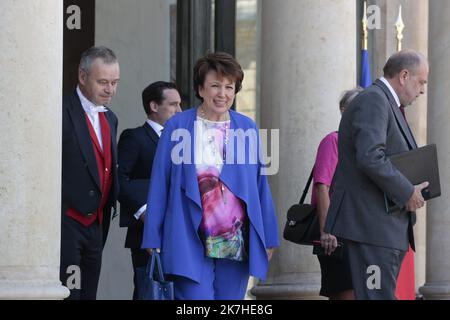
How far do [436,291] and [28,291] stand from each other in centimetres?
497

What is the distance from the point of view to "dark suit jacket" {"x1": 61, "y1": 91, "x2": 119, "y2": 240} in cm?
941

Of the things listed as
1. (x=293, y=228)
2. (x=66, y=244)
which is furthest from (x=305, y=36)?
(x=66, y=244)

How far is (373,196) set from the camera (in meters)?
8.71

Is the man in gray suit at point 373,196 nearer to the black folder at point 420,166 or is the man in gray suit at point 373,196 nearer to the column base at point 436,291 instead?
the black folder at point 420,166

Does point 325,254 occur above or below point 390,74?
below

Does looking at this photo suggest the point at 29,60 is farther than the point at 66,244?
No

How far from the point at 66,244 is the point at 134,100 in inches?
179

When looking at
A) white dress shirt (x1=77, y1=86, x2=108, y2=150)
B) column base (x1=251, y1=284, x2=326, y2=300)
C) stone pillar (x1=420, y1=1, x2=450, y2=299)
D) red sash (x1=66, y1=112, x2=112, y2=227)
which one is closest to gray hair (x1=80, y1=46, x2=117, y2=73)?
white dress shirt (x1=77, y1=86, x2=108, y2=150)

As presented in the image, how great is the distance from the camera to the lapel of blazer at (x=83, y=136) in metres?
9.49

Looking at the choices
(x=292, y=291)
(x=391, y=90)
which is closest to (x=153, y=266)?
(x=391, y=90)

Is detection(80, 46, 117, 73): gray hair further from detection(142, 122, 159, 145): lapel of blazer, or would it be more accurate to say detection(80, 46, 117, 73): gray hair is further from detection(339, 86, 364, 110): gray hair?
detection(339, 86, 364, 110): gray hair

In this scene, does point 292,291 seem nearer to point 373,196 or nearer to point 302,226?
point 302,226
